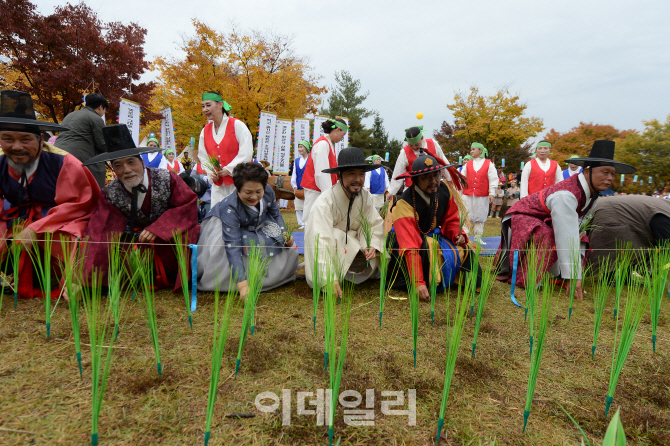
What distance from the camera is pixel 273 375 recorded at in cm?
150

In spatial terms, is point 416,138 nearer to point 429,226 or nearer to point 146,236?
point 429,226

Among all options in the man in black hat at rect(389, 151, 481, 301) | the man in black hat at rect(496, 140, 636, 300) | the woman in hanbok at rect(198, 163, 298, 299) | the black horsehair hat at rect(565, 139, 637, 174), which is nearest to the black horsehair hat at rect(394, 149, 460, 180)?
the man in black hat at rect(389, 151, 481, 301)

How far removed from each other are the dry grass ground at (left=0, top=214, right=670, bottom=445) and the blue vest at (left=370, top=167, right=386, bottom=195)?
6.72 metres

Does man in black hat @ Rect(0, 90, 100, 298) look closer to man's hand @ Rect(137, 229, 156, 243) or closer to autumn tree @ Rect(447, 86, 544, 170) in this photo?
man's hand @ Rect(137, 229, 156, 243)

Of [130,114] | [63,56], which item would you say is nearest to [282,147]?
[130,114]

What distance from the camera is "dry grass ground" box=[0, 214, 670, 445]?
118 cm

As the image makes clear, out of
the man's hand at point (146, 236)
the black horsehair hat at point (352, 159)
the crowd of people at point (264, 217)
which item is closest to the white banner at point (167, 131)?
the crowd of people at point (264, 217)

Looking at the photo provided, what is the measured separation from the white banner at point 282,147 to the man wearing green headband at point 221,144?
24.5 feet

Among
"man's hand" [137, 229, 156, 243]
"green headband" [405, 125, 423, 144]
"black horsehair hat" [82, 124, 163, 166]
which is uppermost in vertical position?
"green headband" [405, 125, 423, 144]

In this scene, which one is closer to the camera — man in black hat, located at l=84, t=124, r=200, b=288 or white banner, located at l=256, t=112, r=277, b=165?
man in black hat, located at l=84, t=124, r=200, b=288

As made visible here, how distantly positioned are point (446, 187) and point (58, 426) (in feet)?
9.35

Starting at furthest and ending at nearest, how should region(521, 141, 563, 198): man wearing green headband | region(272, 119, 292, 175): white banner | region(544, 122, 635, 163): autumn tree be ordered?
region(544, 122, 635, 163): autumn tree < region(272, 119, 292, 175): white banner < region(521, 141, 563, 198): man wearing green headband

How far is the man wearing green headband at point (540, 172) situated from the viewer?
18.8 ft

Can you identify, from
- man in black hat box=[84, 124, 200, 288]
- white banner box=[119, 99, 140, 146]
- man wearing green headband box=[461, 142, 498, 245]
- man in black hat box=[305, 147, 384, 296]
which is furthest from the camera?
white banner box=[119, 99, 140, 146]
